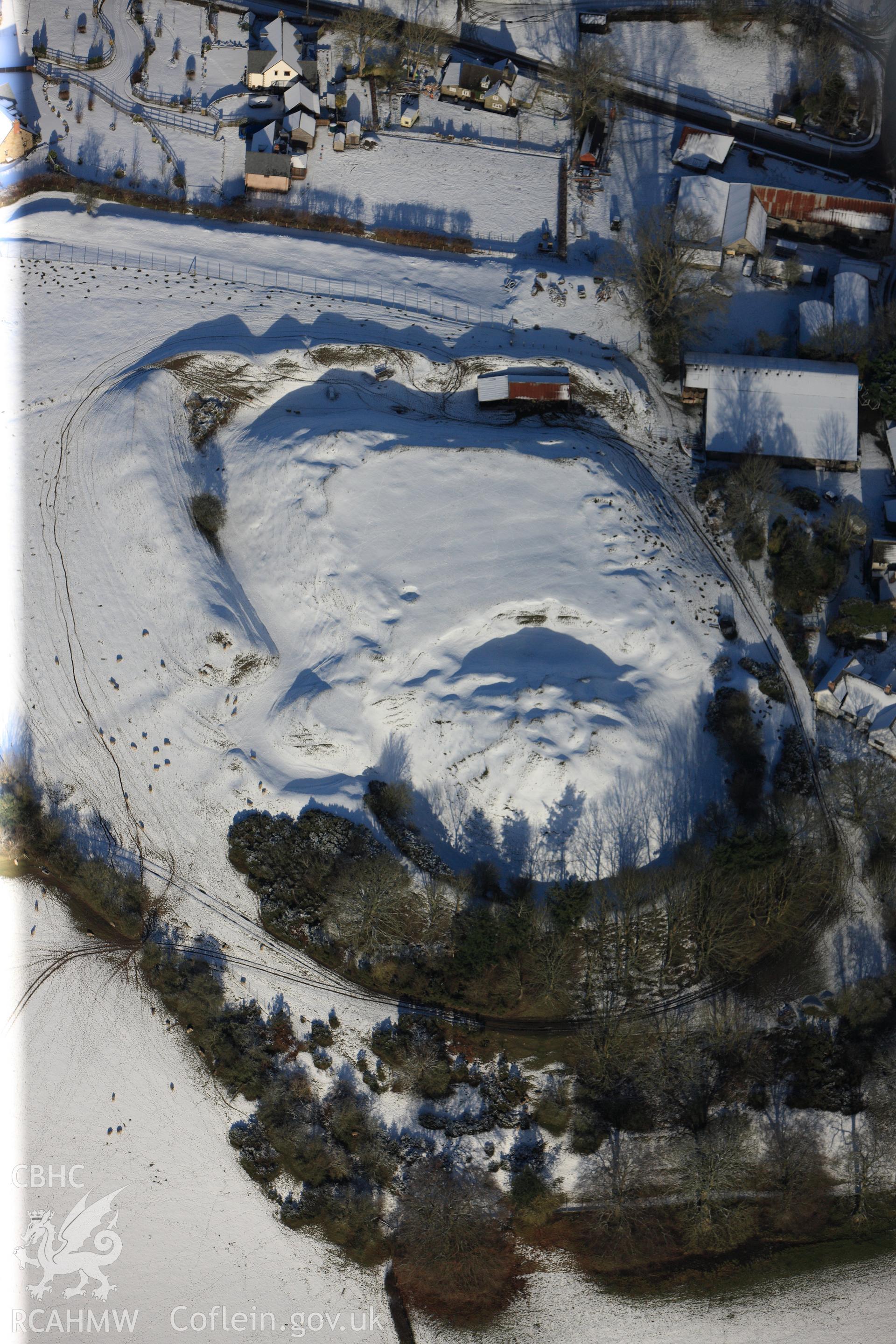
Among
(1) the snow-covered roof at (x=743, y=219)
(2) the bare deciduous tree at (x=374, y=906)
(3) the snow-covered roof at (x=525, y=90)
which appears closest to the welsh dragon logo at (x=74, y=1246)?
(2) the bare deciduous tree at (x=374, y=906)

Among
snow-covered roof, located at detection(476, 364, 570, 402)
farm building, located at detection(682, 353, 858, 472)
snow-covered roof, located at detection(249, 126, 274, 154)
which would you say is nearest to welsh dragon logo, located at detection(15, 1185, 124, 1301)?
snow-covered roof, located at detection(476, 364, 570, 402)

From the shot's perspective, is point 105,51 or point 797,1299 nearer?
point 797,1299

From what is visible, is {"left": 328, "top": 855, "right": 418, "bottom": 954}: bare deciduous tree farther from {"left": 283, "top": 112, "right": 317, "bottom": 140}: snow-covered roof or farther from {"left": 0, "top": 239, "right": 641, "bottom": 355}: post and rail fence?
{"left": 283, "top": 112, "right": 317, "bottom": 140}: snow-covered roof

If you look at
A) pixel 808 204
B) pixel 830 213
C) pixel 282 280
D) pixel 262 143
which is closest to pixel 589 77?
pixel 808 204

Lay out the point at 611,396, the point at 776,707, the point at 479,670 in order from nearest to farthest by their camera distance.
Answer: the point at 479,670 → the point at 776,707 → the point at 611,396

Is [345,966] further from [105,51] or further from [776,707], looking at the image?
[105,51]

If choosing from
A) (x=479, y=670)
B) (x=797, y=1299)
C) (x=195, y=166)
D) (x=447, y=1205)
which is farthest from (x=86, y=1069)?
(x=195, y=166)
